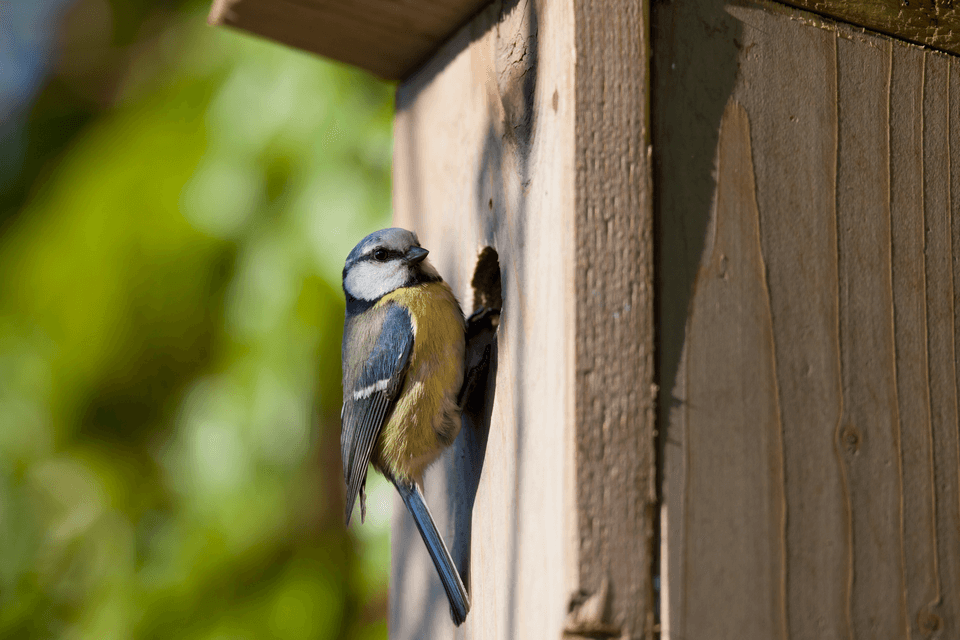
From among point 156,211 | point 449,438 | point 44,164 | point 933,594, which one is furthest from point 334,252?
point 933,594

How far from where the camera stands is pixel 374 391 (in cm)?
147

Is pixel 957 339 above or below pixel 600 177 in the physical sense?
below

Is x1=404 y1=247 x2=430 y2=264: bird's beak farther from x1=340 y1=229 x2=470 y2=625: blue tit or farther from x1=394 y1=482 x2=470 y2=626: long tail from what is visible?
x1=394 y1=482 x2=470 y2=626: long tail

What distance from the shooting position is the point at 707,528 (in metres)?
0.93

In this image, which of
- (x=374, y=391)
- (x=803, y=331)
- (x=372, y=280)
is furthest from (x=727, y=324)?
(x=372, y=280)

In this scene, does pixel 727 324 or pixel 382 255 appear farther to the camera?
pixel 382 255

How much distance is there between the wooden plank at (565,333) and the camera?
905 mm

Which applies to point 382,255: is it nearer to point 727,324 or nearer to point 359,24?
point 359,24

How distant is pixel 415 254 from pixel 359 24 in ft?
1.47

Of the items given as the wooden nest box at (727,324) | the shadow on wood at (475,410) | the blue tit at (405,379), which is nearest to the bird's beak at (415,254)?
the blue tit at (405,379)

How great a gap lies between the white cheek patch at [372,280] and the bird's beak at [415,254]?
0.06 meters

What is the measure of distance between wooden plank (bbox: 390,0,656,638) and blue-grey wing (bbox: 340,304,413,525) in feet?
0.71

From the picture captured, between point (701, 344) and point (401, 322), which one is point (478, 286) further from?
point (701, 344)

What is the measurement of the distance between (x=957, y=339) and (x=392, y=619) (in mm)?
1161
